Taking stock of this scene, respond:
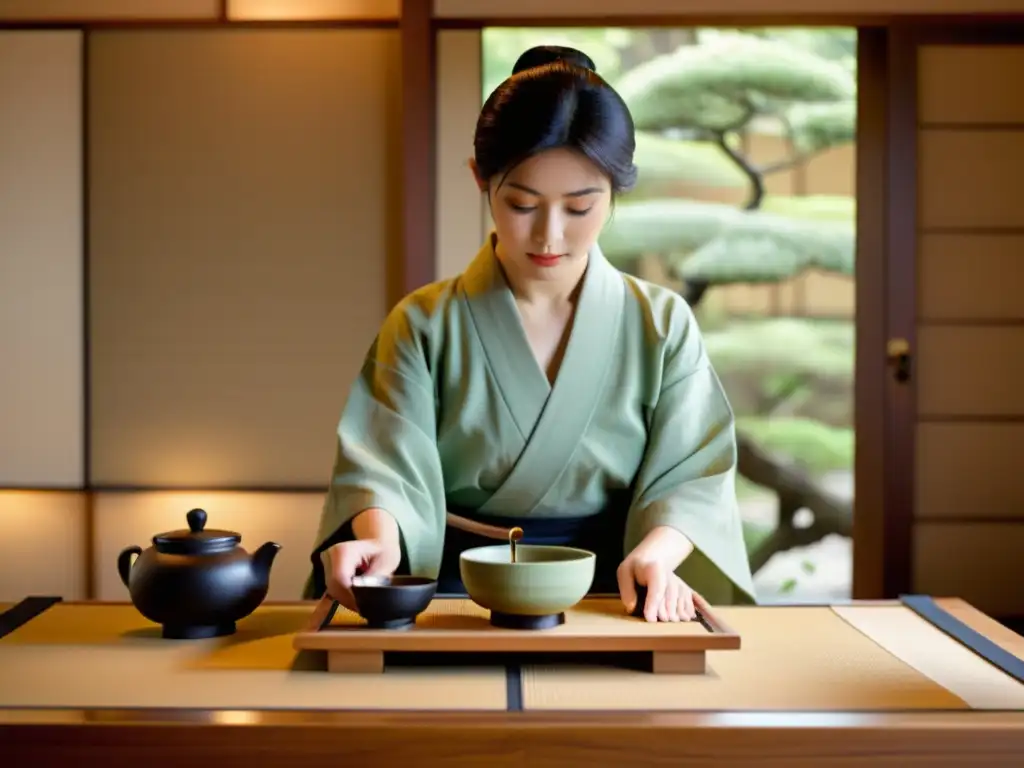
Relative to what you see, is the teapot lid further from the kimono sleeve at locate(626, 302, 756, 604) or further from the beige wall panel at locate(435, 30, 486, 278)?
the beige wall panel at locate(435, 30, 486, 278)

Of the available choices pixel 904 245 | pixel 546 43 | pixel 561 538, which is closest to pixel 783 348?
pixel 904 245

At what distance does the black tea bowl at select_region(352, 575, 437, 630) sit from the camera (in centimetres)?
163

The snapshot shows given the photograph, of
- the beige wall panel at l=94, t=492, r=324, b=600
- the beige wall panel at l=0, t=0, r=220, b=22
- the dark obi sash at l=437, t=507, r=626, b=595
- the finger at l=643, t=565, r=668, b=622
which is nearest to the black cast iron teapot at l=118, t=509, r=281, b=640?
the dark obi sash at l=437, t=507, r=626, b=595

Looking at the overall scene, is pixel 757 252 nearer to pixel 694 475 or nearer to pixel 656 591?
pixel 694 475

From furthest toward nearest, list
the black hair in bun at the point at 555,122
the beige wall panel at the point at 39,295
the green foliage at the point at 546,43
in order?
1. the green foliage at the point at 546,43
2. the beige wall panel at the point at 39,295
3. the black hair in bun at the point at 555,122

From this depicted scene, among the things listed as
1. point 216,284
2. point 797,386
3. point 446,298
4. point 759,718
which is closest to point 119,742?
point 759,718

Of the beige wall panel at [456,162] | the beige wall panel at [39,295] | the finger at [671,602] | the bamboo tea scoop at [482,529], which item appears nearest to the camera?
the finger at [671,602]

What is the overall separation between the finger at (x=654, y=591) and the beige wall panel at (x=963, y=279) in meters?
2.99

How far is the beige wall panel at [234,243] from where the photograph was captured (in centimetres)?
448

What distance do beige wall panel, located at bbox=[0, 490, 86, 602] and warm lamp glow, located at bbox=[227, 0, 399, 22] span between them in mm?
1922

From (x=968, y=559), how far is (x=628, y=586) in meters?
3.07

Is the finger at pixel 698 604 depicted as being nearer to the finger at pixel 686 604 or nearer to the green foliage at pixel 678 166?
the finger at pixel 686 604

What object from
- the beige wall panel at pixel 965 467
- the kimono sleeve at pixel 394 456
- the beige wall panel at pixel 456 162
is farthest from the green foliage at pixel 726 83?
the kimono sleeve at pixel 394 456

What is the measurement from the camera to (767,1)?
4.27m
